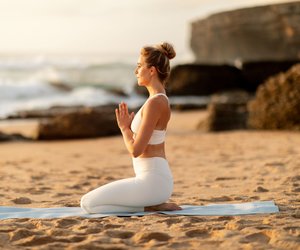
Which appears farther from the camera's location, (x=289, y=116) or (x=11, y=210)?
(x=289, y=116)

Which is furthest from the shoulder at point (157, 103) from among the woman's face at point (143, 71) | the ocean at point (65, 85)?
the ocean at point (65, 85)

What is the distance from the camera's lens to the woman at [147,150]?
4.52 metres

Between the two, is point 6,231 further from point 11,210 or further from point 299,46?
point 299,46

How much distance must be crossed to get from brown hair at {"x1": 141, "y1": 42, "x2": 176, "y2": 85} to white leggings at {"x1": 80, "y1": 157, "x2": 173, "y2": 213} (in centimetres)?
69

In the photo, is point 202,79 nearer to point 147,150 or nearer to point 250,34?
point 250,34

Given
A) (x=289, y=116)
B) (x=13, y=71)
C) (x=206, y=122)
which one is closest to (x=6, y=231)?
(x=289, y=116)

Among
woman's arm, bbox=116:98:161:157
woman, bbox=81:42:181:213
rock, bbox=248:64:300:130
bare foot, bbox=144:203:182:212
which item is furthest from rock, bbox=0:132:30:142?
woman's arm, bbox=116:98:161:157

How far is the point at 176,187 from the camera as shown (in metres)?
6.30

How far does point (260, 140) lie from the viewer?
993 cm

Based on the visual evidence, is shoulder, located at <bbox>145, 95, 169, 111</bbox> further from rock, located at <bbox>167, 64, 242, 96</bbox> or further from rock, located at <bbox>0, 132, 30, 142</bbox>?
rock, located at <bbox>167, 64, 242, 96</bbox>

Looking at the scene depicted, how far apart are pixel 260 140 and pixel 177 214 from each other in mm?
5594

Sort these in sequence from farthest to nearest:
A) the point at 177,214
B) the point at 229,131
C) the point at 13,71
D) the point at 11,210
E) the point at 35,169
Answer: the point at 13,71, the point at 229,131, the point at 35,169, the point at 11,210, the point at 177,214

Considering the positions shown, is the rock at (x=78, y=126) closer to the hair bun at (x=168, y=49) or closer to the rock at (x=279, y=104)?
the rock at (x=279, y=104)

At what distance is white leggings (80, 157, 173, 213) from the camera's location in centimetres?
A: 460
